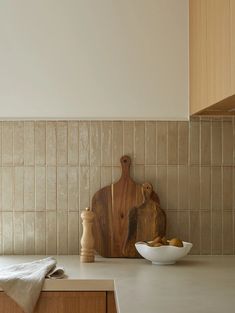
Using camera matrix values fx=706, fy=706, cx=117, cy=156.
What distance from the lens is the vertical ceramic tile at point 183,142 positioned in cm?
323

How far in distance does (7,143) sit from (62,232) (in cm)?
48

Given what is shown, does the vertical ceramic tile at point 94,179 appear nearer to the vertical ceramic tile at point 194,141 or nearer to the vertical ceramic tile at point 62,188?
the vertical ceramic tile at point 62,188

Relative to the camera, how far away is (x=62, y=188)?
10.5ft

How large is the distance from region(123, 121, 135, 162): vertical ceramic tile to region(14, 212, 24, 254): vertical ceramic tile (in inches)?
21.9

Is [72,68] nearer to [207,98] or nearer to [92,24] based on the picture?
[92,24]

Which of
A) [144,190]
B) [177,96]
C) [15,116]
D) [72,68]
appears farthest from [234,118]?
[15,116]

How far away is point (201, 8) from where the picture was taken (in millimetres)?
2828

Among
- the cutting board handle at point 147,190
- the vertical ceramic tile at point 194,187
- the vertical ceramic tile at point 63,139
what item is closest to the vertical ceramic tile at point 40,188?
the vertical ceramic tile at point 63,139

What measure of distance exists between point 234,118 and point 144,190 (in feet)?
1.75

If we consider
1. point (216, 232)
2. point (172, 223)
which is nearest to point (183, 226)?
point (172, 223)

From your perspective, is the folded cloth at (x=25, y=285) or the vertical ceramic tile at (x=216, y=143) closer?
the folded cloth at (x=25, y=285)

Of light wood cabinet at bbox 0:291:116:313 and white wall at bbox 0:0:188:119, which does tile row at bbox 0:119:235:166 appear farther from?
light wood cabinet at bbox 0:291:116:313

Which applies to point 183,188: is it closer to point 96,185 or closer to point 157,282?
point 96,185

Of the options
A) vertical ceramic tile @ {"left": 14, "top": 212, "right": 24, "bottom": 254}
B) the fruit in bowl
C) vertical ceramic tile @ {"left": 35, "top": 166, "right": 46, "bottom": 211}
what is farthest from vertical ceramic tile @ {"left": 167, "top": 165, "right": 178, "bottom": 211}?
vertical ceramic tile @ {"left": 14, "top": 212, "right": 24, "bottom": 254}
